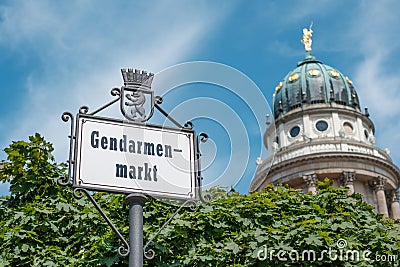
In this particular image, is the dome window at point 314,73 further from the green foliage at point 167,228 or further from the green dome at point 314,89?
the green foliage at point 167,228

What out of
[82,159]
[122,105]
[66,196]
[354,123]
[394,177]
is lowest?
[82,159]

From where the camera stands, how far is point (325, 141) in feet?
189

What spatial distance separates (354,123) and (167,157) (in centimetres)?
5603

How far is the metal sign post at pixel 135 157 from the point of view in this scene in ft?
23.0

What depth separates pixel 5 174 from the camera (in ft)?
52.5

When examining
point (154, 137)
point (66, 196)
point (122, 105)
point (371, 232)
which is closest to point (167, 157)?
point (154, 137)

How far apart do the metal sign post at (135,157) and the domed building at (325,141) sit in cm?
4622

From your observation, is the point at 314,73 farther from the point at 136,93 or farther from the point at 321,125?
the point at 136,93

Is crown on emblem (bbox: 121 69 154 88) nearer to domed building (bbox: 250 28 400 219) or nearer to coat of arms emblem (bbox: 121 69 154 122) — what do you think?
coat of arms emblem (bbox: 121 69 154 122)

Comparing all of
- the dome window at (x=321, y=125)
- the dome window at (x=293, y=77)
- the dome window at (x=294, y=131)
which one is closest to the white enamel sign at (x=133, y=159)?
the dome window at (x=321, y=125)

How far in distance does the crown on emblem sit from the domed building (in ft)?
152

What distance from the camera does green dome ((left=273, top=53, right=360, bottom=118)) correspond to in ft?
203

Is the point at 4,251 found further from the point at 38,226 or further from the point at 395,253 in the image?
the point at 395,253

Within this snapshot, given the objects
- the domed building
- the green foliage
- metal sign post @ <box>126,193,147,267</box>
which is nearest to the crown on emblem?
metal sign post @ <box>126,193,147,267</box>
